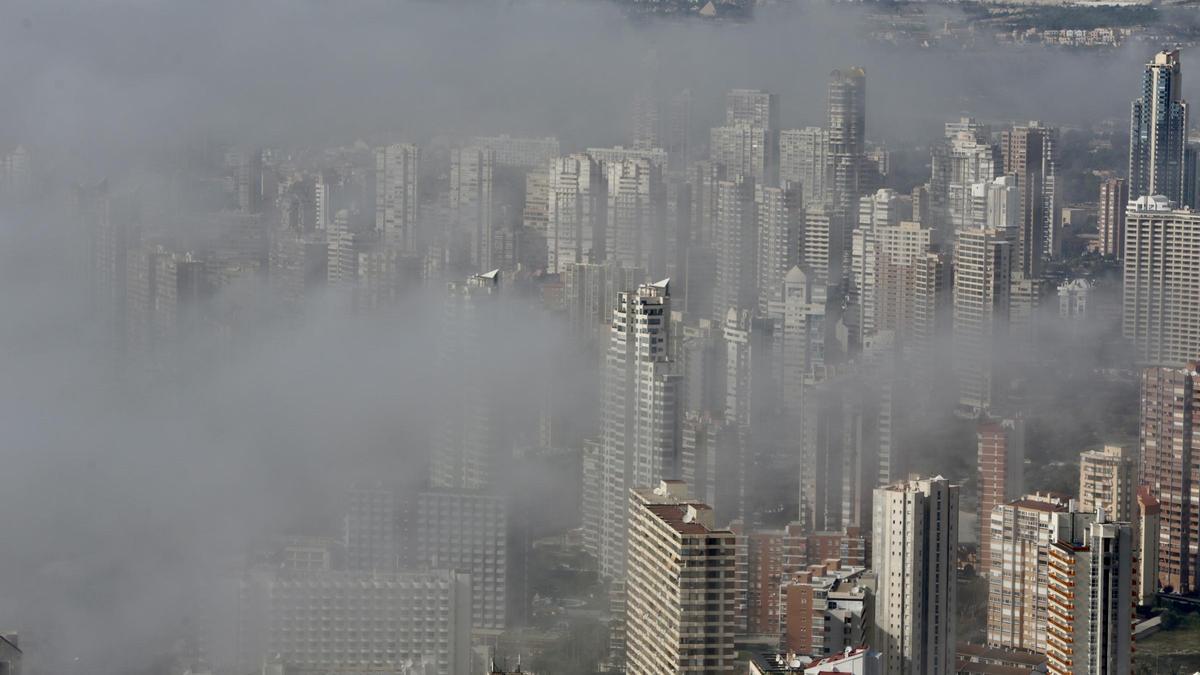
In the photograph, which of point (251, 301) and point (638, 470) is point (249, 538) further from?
point (251, 301)

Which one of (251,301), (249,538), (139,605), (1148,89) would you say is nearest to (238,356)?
(251,301)

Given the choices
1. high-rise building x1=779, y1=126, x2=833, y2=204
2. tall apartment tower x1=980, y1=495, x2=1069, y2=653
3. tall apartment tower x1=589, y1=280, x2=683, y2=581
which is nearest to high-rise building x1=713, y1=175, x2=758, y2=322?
high-rise building x1=779, y1=126, x2=833, y2=204

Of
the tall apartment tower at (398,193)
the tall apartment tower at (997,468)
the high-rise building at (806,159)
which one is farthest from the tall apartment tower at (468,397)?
the high-rise building at (806,159)

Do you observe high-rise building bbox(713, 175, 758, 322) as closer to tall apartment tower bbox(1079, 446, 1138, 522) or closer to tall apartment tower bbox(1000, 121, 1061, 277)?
tall apartment tower bbox(1000, 121, 1061, 277)

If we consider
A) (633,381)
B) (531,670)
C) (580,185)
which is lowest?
(531,670)

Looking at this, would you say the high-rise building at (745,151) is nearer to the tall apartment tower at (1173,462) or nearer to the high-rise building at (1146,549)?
the tall apartment tower at (1173,462)

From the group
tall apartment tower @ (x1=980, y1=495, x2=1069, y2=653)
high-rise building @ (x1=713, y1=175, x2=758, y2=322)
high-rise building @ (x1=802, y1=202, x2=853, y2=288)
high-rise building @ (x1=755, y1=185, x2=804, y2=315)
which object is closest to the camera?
tall apartment tower @ (x1=980, y1=495, x2=1069, y2=653)
